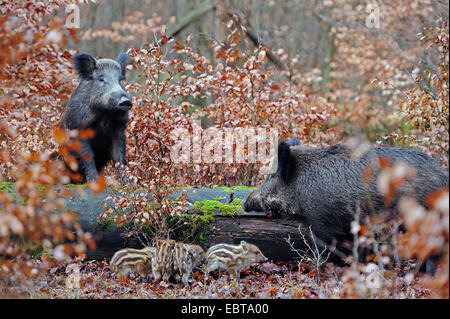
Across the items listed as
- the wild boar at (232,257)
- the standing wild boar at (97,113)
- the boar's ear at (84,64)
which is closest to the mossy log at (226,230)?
the wild boar at (232,257)

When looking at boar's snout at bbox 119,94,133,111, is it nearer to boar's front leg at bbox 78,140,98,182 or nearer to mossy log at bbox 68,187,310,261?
boar's front leg at bbox 78,140,98,182

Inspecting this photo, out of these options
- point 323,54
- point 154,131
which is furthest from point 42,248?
point 323,54

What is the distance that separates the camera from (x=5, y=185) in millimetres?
7207

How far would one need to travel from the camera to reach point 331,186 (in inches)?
258

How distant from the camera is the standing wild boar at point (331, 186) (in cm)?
606

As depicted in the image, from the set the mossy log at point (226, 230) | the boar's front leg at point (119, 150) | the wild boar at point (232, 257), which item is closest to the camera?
the wild boar at point (232, 257)

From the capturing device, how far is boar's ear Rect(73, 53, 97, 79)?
748 cm

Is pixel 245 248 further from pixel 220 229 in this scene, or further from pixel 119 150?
pixel 119 150

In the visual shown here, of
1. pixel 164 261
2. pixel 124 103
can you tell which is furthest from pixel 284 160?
pixel 124 103

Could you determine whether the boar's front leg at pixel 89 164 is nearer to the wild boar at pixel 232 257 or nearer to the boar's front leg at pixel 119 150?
the boar's front leg at pixel 119 150

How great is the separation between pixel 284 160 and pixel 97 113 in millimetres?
2822

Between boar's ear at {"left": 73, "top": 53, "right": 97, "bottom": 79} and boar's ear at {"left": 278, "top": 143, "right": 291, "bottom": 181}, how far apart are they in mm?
3064

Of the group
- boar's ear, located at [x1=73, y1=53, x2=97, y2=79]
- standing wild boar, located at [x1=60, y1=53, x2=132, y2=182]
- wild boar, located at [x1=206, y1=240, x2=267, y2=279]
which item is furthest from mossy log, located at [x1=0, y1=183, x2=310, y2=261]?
boar's ear, located at [x1=73, y1=53, x2=97, y2=79]
